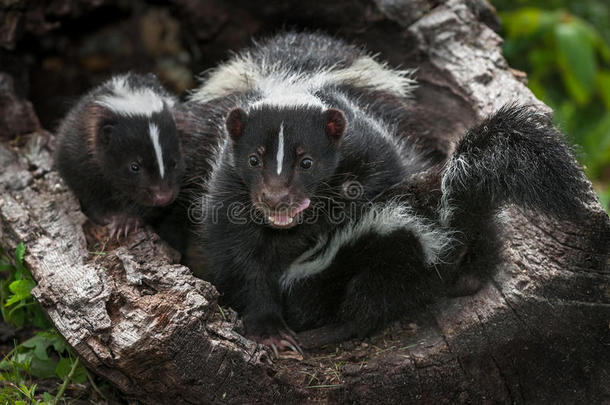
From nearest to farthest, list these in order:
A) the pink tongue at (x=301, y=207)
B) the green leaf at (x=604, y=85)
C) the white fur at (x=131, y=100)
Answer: the pink tongue at (x=301, y=207)
the white fur at (x=131, y=100)
the green leaf at (x=604, y=85)

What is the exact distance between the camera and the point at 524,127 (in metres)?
3.82

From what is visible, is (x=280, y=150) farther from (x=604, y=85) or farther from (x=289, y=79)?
(x=604, y=85)

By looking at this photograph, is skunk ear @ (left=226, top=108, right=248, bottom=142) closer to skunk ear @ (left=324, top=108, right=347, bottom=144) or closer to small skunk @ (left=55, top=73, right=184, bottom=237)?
skunk ear @ (left=324, top=108, right=347, bottom=144)

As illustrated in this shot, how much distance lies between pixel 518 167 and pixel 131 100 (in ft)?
9.77

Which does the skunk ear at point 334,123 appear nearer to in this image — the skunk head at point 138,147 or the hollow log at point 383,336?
the hollow log at point 383,336

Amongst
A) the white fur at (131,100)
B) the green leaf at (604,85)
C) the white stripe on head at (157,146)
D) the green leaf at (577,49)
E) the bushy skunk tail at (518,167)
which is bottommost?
the green leaf at (604,85)

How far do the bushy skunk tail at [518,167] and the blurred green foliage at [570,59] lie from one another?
3630 mm

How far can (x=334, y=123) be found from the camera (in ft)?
14.4

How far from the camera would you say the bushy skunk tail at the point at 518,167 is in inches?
146

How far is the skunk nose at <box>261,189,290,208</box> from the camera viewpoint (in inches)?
164

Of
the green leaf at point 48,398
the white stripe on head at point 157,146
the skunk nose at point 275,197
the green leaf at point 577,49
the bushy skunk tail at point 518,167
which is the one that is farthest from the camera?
the green leaf at point 577,49

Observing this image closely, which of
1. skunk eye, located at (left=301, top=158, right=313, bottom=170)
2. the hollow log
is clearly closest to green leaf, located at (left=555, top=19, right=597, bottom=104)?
the hollow log

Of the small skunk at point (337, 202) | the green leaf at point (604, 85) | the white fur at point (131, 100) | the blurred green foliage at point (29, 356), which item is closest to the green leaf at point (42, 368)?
the blurred green foliage at point (29, 356)

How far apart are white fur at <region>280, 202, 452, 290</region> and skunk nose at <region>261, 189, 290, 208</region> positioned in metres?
0.54
